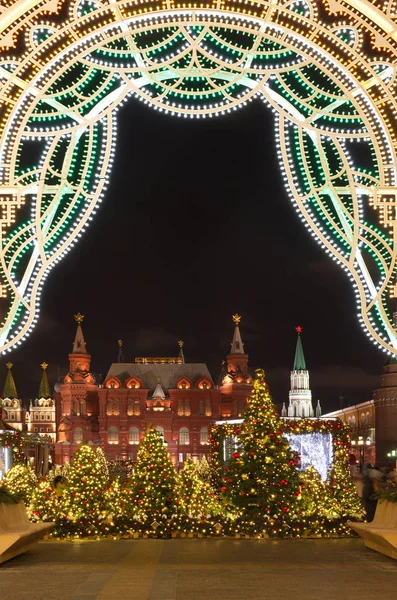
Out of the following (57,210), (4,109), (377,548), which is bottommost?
(377,548)

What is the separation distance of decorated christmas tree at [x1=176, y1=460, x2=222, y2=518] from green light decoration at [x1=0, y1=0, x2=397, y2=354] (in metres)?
5.69

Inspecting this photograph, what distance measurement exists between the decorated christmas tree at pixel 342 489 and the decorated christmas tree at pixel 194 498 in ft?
7.66

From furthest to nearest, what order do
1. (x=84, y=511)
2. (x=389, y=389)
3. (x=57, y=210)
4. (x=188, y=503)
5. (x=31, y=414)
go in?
(x=31, y=414)
(x=389, y=389)
(x=188, y=503)
(x=84, y=511)
(x=57, y=210)

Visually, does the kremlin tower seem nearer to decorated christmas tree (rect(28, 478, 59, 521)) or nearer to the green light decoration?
decorated christmas tree (rect(28, 478, 59, 521))

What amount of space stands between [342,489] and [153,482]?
4486 millimetres

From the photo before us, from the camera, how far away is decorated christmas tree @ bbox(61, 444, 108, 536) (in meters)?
14.1

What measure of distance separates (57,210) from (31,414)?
111 m

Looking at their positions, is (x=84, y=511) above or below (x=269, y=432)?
below

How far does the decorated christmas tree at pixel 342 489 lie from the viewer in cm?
1652

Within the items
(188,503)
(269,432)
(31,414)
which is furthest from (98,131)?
(31,414)

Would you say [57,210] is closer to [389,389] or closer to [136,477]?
[136,477]

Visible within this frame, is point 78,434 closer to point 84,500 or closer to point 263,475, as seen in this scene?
point 84,500

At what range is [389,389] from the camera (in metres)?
76.6

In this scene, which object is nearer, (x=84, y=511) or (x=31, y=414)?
(x=84, y=511)
